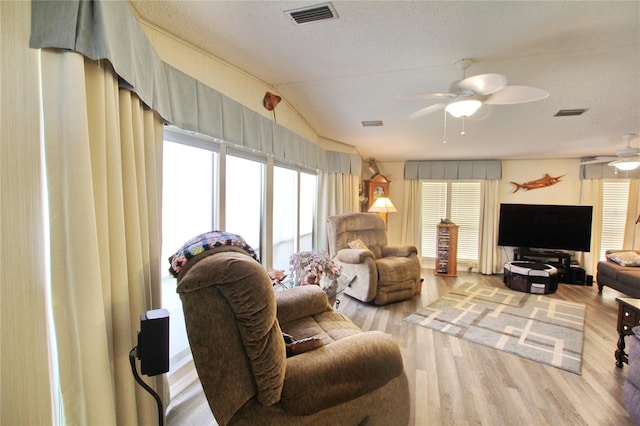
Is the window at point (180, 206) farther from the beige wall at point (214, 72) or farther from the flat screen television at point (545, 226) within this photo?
the flat screen television at point (545, 226)

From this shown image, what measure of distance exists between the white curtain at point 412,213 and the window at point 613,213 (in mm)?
3048

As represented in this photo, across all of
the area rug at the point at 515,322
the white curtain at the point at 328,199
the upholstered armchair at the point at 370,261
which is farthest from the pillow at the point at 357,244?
the area rug at the point at 515,322

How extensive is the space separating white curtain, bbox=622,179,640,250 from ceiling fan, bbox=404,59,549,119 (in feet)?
16.0

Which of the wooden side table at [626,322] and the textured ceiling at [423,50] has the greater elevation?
the textured ceiling at [423,50]

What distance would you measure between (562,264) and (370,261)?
3.76 m

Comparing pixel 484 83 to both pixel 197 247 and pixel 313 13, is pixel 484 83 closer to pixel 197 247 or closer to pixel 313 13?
pixel 313 13

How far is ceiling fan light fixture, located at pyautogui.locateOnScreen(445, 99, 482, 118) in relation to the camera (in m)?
1.89

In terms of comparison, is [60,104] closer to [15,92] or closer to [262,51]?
[15,92]

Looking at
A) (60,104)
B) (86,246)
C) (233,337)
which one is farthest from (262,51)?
(233,337)

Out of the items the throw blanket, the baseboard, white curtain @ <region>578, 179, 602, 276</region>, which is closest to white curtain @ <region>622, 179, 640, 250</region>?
white curtain @ <region>578, 179, 602, 276</region>

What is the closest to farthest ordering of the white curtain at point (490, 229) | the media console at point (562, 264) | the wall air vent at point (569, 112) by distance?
the wall air vent at point (569, 112) → the media console at point (562, 264) → the white curtain at point (490, 229)

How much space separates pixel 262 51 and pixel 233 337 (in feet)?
6.06

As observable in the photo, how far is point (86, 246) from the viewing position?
107 cm

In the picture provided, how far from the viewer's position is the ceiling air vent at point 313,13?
1505mm
